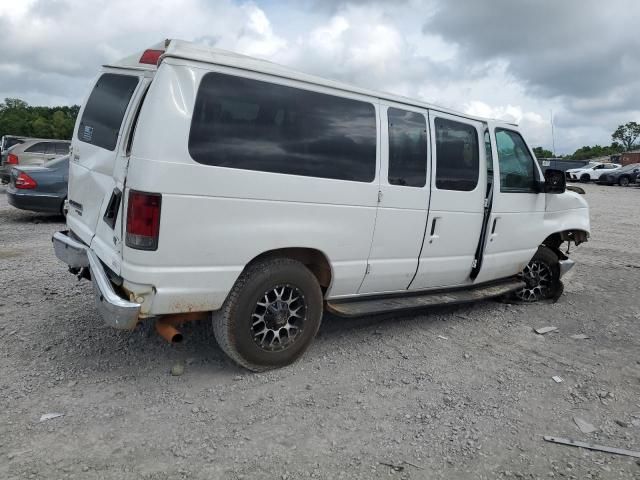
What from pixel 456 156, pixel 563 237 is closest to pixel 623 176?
pixel 563 237

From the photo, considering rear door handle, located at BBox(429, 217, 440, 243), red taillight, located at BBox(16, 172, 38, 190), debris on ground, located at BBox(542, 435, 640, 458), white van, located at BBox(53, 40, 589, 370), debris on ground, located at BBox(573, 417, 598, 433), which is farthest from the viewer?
red taillight, located at BBox(16, 172, 38, 190)

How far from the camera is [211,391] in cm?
358

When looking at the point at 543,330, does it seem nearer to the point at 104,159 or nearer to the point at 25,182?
the point at 104,159

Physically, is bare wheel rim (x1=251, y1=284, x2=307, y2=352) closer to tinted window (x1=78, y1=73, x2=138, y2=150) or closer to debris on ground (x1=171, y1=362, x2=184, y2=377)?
debris on ground (x1=171, y1=362, x2=184, y2=377)

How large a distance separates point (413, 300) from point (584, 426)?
1.71 m

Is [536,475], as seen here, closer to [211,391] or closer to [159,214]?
[211,391]

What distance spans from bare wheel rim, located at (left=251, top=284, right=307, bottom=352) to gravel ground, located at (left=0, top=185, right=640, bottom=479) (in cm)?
26

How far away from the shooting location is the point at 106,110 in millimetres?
4031

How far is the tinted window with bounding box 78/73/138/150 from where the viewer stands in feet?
12.3

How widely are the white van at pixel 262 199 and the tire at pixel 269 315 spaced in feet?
0.03

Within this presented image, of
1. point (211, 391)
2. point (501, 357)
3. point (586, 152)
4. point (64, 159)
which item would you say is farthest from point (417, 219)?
point (586, 152)

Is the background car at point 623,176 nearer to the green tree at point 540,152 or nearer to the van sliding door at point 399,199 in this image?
the green tree at point 540,152

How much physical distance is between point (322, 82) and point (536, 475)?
292 centimetres

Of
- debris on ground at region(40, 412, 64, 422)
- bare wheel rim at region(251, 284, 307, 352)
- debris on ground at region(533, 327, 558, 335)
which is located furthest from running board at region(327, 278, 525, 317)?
debris on ground at region(40, 412, 64, 422)
